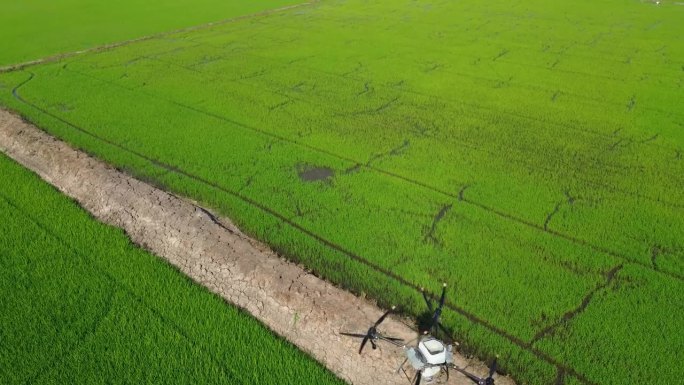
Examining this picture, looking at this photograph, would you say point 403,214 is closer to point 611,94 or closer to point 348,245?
point 348,245

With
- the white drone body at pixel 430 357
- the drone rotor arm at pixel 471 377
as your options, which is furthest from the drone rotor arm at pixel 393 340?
the drone rotor arm at pixel 471 377

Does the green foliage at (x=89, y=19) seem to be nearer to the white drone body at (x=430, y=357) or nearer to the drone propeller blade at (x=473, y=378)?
the white drone body at (x=430, y=357)

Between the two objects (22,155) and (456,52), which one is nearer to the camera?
(22,155)

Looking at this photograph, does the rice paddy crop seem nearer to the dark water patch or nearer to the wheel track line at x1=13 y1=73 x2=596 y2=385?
the wheel track line at x1=13 y1=73 x2=596 y2=385

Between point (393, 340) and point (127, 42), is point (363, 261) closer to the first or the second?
point (393, 340)

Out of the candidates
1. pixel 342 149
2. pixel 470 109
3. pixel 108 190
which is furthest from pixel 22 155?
pixel 470 109

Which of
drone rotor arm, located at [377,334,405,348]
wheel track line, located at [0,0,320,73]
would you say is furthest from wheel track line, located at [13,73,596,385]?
wheel track line, located at [0,0,320,73]

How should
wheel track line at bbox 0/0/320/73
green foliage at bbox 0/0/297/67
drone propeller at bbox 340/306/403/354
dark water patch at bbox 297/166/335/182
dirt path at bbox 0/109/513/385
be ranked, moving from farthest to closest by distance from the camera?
green foliage at bbox 0/0/297/67 < wheel track line at bbox 0/0/320/73 < dark water patch at bbox 297/166/335/182 < dirt path at bbox 0/109/513/385 < drone propeller at bbox 340/306/403/354
